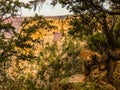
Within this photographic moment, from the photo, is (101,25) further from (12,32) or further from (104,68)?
(12,32)

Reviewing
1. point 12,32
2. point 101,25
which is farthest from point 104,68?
point 12,32

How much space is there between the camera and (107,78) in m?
24.3

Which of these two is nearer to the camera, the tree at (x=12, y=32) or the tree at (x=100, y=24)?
the tree at (x=100, y=24)

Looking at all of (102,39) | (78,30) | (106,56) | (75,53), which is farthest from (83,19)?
(75,53)

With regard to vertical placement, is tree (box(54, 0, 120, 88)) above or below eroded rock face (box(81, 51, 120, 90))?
above

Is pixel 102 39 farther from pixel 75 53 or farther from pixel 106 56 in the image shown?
pixel 75 53

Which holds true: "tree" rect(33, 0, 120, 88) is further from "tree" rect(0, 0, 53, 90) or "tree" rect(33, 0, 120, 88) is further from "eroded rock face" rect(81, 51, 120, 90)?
"tree" rect(0, 0, 53, 90)

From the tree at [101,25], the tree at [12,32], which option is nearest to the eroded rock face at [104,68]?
the tree at [101,25]

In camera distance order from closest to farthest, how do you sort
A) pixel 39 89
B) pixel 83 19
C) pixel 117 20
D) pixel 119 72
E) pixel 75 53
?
pixel 83 19
pixel 119 72
pixel 117 20
pixel 75 53
pixel 39 89

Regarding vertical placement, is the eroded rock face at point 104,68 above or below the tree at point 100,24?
below

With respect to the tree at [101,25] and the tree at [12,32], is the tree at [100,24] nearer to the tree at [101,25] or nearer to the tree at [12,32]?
the tree at [101,25]

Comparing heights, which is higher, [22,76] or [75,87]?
[75,87]

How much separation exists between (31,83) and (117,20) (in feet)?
60.2

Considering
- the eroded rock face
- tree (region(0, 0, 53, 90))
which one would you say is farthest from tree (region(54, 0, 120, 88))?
tree (region(0, 0, 53, 90))
